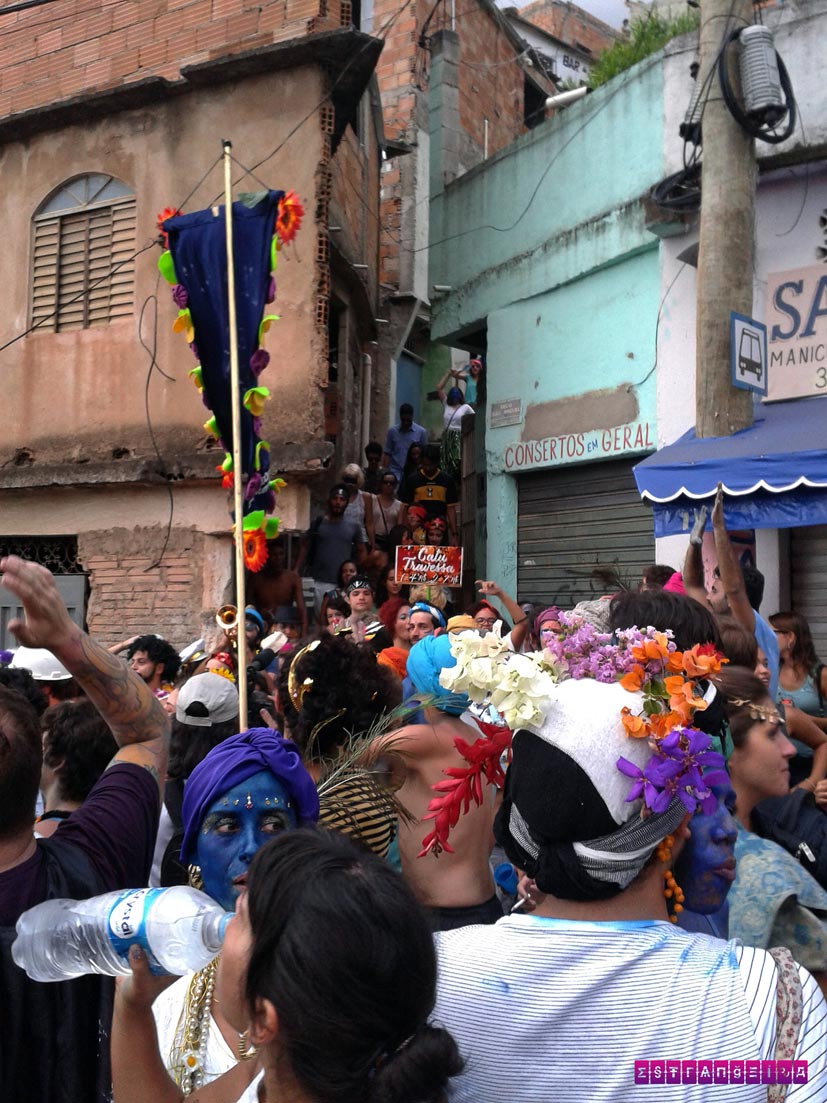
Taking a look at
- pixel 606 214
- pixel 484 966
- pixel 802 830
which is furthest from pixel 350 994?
pixel 606 214

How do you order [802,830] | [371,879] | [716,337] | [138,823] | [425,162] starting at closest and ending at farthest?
[371,879], [138,823], [802,830], [716,337], [425,162]

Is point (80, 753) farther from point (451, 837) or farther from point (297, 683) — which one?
point (451, 837)

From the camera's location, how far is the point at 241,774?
101 inches

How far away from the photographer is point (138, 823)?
2.46 m

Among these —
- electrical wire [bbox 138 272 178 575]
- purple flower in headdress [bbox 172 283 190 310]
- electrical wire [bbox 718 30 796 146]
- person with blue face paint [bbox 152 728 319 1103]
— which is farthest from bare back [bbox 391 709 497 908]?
electrical wire [bbox 138 272 178 575]

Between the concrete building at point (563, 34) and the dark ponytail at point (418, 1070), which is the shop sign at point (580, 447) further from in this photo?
the concrete building at point (563, 34)

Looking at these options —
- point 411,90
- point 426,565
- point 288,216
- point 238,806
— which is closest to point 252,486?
point 288,216

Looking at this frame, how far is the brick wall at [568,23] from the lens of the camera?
976 inches

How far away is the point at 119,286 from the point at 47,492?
7.64 feet

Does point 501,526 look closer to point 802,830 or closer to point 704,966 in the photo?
point 802,830

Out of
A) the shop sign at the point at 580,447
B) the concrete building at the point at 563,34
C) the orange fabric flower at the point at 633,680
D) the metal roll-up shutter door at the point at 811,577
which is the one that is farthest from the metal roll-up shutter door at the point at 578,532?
the concrete building at the point at 563,34

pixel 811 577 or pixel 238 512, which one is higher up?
pixel 238 512

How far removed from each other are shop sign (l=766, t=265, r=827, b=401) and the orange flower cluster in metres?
7.62

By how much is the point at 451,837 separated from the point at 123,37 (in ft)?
36.2
